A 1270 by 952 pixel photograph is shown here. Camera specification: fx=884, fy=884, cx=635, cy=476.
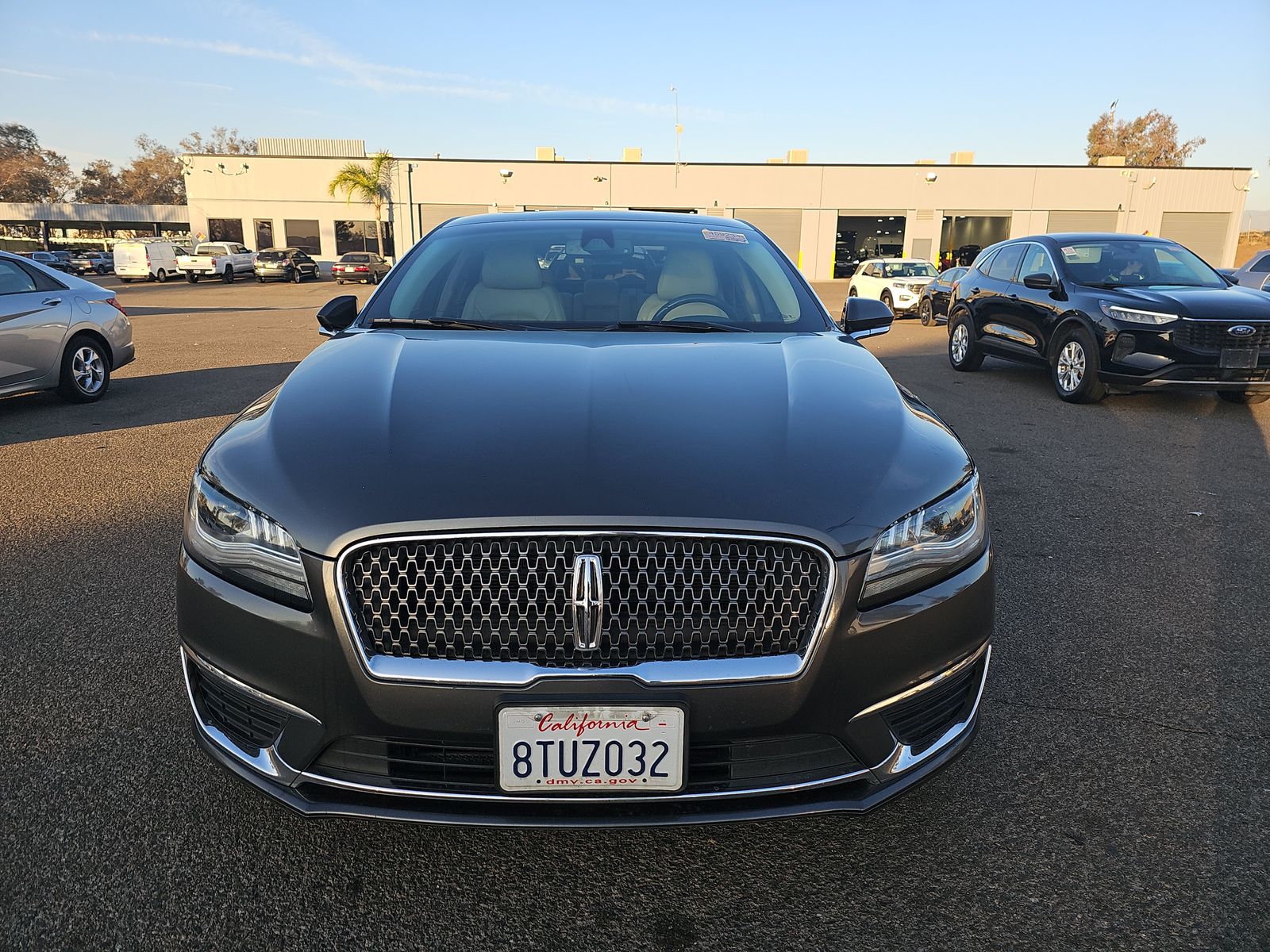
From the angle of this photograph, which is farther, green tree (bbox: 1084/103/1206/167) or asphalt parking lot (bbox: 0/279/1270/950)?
green tree (bbox: 1084/103/1206/167)

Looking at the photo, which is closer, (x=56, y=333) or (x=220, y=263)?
(x=56, y=333)

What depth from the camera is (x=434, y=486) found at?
5.90 ft

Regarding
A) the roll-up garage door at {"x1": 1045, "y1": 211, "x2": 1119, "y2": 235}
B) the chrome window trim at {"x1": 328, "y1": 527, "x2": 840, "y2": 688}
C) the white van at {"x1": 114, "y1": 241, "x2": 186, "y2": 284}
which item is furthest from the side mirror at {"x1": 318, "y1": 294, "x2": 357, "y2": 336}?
the roll-up garage door at {"x1": 1045, "y1": 211, "x2": 1119, "y2": 235}

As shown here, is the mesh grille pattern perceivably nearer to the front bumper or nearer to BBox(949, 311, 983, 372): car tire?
BBox(949, 311, 983, 372): car tire

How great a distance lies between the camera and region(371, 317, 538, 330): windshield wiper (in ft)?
9.72

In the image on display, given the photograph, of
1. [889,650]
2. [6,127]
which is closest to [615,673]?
[889,650]

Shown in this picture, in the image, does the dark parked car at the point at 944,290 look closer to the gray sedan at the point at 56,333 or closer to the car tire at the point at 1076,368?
the car tire at the point at 1076,368

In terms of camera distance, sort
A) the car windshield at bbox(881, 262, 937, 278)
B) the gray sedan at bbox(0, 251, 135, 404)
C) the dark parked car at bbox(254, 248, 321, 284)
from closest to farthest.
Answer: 1. the gray sedan at bbox(0, 251, 135, 404)
2. the car windshield at bbox(881, 262, 937, 278)
3. the dark parked car at bbox(254, 248, 321, 284)

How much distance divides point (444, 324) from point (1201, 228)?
52778 mm

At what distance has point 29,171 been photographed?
8606cm

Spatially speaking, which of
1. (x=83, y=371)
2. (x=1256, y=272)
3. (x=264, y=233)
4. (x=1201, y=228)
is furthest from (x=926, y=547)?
(x=264, y=233)

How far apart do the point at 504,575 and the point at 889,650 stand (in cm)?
80

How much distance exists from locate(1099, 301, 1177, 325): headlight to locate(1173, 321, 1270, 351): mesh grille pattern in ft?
0.46

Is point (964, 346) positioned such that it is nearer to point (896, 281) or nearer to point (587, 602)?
point (896, 281)
